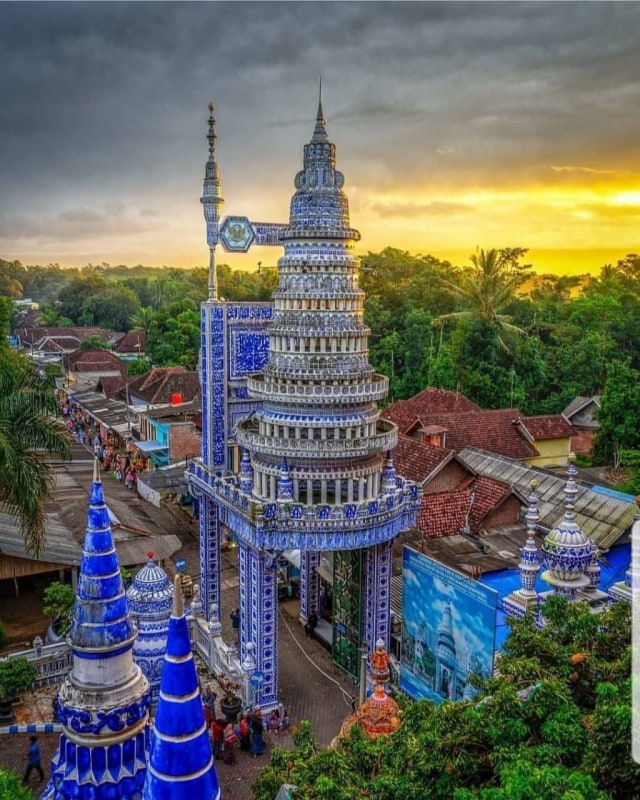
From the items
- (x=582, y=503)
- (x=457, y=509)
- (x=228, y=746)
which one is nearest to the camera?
(x=228, y=746)

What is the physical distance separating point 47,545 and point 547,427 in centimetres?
2471

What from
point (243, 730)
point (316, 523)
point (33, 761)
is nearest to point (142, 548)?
point (243, 730)

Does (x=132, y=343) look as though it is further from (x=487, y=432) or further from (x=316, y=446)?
(x=316, y=446)

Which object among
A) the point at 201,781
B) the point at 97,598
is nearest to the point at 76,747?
the point at 97,598

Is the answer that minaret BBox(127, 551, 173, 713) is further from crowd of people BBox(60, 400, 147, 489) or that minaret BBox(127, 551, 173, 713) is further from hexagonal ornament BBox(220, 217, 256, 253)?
crowd of people BBox(60, 400, 147, 489)

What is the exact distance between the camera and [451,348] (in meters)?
45.9

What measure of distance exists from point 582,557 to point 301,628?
10.5 m

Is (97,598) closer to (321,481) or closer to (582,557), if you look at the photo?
(321,481)

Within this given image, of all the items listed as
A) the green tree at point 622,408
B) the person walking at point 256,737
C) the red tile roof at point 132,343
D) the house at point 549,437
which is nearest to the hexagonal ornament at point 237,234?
the person walking at point 256,737

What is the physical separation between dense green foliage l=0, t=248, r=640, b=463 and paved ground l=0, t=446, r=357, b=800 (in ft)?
44.3

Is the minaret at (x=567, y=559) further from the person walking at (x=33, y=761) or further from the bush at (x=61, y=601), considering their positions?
the bush at (x=61, y=601)

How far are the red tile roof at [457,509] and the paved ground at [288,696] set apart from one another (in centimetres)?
463

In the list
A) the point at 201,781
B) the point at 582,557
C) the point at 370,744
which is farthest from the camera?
the point at 582,557

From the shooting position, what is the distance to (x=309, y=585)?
20969 millimetres
